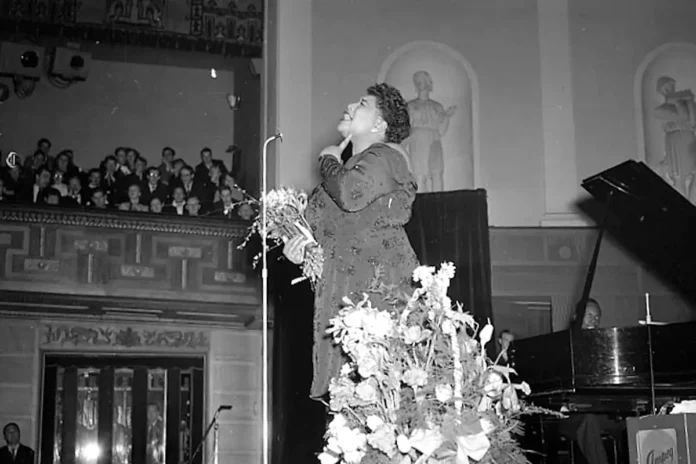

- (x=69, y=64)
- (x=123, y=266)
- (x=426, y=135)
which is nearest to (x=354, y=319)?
(x=123, y=266)

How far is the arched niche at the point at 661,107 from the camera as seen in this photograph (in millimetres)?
10594

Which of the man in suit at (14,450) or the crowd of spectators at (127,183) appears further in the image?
the crowd of spectators at (127,183)

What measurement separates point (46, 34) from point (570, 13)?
5.76 metres

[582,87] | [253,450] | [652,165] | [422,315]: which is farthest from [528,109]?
[422,315]

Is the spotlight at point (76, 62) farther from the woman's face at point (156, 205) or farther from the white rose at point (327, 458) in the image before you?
the white rose at point (327, 458)

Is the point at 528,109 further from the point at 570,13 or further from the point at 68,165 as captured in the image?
the point at 68,165

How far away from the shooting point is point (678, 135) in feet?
35.1

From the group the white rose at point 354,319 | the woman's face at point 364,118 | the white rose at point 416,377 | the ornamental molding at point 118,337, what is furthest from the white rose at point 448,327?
the ornamental molding at point 118,337

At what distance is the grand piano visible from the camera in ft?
17.5

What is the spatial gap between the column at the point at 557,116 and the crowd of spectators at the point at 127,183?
125 inches

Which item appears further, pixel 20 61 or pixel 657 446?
pixel 20 61

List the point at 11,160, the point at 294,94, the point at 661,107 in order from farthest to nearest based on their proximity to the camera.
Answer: the point at 661,107
the point at 11,160
the point at 294,94

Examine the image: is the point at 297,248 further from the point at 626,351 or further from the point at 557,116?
the point at 557,116

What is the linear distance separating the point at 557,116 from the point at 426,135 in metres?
1.39
